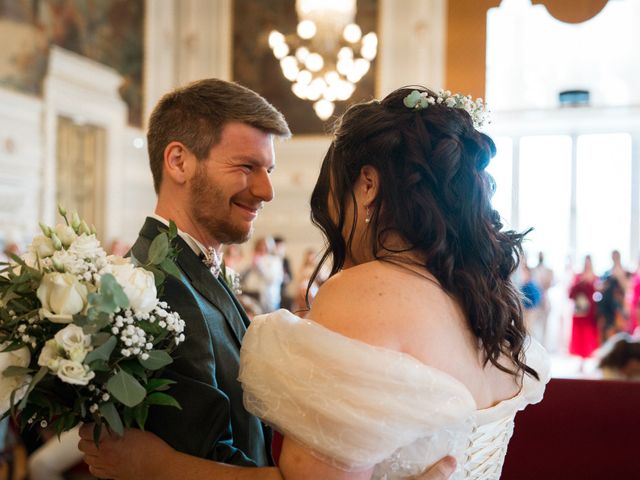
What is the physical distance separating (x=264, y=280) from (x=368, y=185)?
38.5ft

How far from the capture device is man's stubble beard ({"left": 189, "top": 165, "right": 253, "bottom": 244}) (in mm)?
2756

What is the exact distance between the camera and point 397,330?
189 cm

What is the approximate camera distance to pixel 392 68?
17.2 meters

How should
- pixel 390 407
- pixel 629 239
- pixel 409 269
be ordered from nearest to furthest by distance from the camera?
pixel 390 407 < pixel 409 269 < pixel 629 239

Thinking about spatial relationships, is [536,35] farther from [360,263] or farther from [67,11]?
[360,263]

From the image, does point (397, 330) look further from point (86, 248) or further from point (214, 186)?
point (214, 186)

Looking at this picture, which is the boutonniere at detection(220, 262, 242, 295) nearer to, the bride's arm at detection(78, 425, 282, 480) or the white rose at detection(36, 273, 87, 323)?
the bride's arm at detection(78, 425, 282, 480)

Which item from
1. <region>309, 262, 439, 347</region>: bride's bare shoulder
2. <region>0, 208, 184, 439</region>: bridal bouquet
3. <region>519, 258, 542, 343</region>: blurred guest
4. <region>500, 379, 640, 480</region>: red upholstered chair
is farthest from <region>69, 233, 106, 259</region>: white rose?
<region>519, 258, 542, 343</region>: blurred guest

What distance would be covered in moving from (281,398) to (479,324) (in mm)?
505

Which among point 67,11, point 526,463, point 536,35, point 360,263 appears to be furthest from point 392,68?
point 360,263

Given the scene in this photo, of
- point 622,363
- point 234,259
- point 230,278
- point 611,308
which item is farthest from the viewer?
point 234,259

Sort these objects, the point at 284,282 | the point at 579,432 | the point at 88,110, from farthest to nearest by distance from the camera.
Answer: the point at 284,282, the point at 88,110, the point at 579,432

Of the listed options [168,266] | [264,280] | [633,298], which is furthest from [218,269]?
[633,298]

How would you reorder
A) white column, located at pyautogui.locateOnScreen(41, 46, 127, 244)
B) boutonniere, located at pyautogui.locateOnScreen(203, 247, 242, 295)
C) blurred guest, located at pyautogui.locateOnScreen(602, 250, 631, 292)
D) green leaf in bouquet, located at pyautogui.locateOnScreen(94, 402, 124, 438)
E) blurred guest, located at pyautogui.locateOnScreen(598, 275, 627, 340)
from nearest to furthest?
green leaf in bouquet, located at pyautogui.locateOnScreen(94, 402, 124, 438)
boutonniere, located at pyautogui.locateOnScreen(203, 247, 242, 295)
blurred guest, located at pyautogui.locateOnScreen(598, 275, 627, 340)
blurred guest, located at pyautogui.locateOnScreen(602, 250, 631, 292)
white column, located at pyautogui.locateOnScreen(41, 46, 127, 244)
